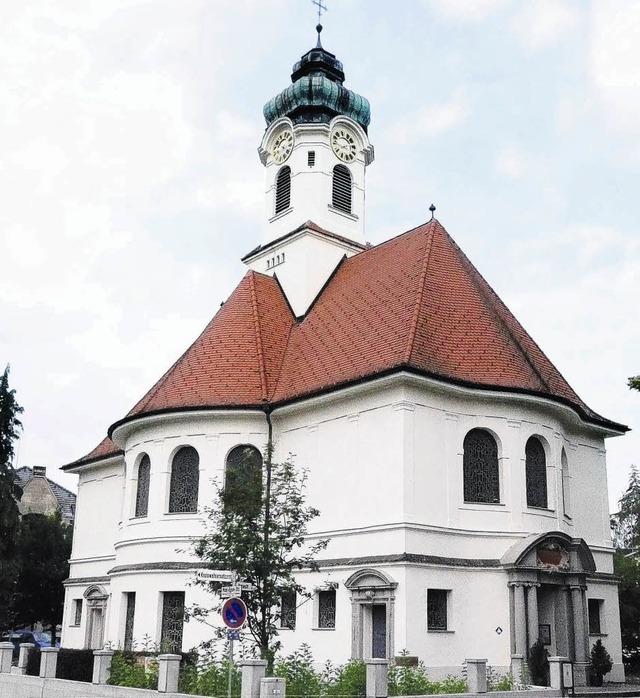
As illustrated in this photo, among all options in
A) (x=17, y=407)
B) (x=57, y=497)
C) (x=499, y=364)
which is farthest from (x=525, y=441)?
Result: (x=57, y=497)

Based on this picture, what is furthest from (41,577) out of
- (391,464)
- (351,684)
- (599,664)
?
(351,684)

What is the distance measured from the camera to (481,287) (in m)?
27.8

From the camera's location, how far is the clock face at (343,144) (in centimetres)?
3466

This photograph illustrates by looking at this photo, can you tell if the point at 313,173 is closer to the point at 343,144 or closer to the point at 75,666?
the point at 343,144

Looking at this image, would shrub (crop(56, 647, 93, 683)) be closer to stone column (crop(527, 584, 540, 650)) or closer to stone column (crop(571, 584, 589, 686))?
stone column (crop(527, 584, 540, 650))

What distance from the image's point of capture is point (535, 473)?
24156 millimetres

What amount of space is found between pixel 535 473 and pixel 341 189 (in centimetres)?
1495

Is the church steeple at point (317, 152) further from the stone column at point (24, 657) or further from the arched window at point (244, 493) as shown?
the stone column at point (24, 657)

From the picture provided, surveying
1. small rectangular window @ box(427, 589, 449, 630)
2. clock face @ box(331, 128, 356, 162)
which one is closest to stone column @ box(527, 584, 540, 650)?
small rectangular window @ box(427, 589, 449, 630)

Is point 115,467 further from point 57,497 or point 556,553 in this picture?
point 57,497

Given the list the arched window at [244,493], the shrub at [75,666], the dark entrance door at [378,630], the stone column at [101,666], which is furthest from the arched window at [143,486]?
the dark entrance door at [378,630]

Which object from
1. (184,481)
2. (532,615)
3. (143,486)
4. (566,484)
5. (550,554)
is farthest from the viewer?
(143,486)

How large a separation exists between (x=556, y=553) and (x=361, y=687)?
8514mm

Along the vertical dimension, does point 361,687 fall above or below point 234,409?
below
